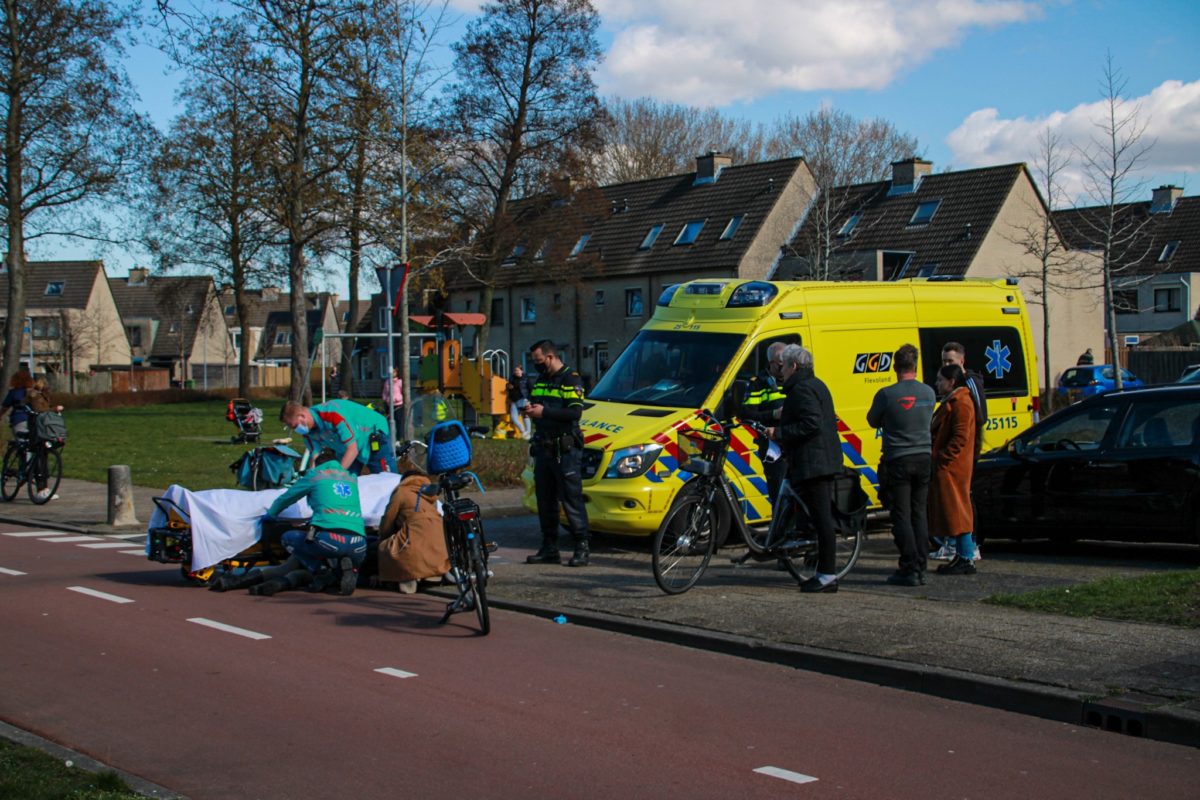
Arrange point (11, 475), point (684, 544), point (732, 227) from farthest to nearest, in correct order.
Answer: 1. point (732, 227)
2. point (11, 475)
3. point (684, 544)

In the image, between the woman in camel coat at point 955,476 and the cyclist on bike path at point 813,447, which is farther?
the woman in camel coat at point 955,476

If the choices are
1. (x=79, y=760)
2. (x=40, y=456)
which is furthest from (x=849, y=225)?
(x=79, y=760)

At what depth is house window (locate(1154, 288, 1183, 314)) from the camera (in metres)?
61.7

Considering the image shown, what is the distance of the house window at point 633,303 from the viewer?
5734 cm

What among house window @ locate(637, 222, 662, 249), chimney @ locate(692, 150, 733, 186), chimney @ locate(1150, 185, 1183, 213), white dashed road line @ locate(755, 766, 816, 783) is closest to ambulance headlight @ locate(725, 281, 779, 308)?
white dashed road line @ locate(755, 766, 816, 783)

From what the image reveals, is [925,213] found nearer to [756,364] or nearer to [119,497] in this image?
[756,364]

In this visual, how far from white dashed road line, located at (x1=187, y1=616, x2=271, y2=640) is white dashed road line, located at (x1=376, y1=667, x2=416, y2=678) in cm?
136

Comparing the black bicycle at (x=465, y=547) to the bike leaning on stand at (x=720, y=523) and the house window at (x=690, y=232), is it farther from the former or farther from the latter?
the house window at (x=690, y=232)

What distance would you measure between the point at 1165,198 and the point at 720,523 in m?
63.3

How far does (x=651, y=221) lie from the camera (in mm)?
58188

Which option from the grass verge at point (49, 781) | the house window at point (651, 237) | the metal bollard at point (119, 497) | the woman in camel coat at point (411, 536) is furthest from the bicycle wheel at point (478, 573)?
the house window at point (651, 237)

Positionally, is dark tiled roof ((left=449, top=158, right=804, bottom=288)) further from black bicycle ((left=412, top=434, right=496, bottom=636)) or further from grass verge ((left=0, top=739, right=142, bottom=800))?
grass verge ((left=0, top=739, right=142, bottom=800))

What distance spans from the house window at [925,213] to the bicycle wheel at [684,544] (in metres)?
43.9

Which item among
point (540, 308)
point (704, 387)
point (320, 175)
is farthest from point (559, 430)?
point (540, 308)
